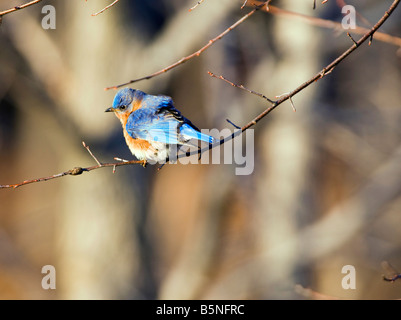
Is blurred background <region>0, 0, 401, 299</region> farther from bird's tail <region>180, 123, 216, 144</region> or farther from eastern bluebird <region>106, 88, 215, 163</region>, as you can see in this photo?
bird's tail <region>180, 123, 216, 144</region>

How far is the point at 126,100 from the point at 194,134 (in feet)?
2.40

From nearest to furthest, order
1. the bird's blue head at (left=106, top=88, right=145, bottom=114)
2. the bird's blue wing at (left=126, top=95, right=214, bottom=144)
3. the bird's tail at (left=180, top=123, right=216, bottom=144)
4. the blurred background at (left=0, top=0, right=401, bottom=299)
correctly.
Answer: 1. the bird's tail at (left=180, top=123, right=216, bottom=144)
2. the bird's blue wing at (left=126, top=95, right=214, bottom=144)
3. the bird's blue head at (left=106, top=88, right=145, bottom=114)
4. the blurred background at (left=0, top=0, right=401, bottom=299)

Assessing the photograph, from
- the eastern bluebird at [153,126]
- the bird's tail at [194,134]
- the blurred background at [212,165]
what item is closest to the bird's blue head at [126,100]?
the eastern bluebird at [153,126]

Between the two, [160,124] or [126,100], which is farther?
[126,100]

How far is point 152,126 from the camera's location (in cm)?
339

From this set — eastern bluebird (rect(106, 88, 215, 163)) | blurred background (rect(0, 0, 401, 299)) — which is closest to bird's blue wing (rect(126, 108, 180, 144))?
eastern bluebird (rect(106, 88, 215, 163))

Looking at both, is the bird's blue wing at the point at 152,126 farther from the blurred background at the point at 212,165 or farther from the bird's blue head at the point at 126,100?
the blurred background at the point at 212,165

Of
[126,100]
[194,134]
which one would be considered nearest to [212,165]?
[126,100]

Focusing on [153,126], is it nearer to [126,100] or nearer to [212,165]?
[126,100]

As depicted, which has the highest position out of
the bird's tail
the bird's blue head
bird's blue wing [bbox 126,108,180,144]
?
the bird's blue head

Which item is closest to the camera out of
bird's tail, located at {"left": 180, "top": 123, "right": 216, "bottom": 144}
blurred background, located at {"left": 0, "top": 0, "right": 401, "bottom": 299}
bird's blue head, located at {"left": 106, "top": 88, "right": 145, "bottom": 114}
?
bird's tail, located at {"left": 180, "top": 123, "right": 216, "bottom": 144}

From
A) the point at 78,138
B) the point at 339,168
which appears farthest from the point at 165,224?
the point at 78,138

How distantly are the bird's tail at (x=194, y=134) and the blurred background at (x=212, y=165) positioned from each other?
175 centimetres

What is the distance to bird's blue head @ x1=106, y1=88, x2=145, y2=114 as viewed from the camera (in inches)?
139
